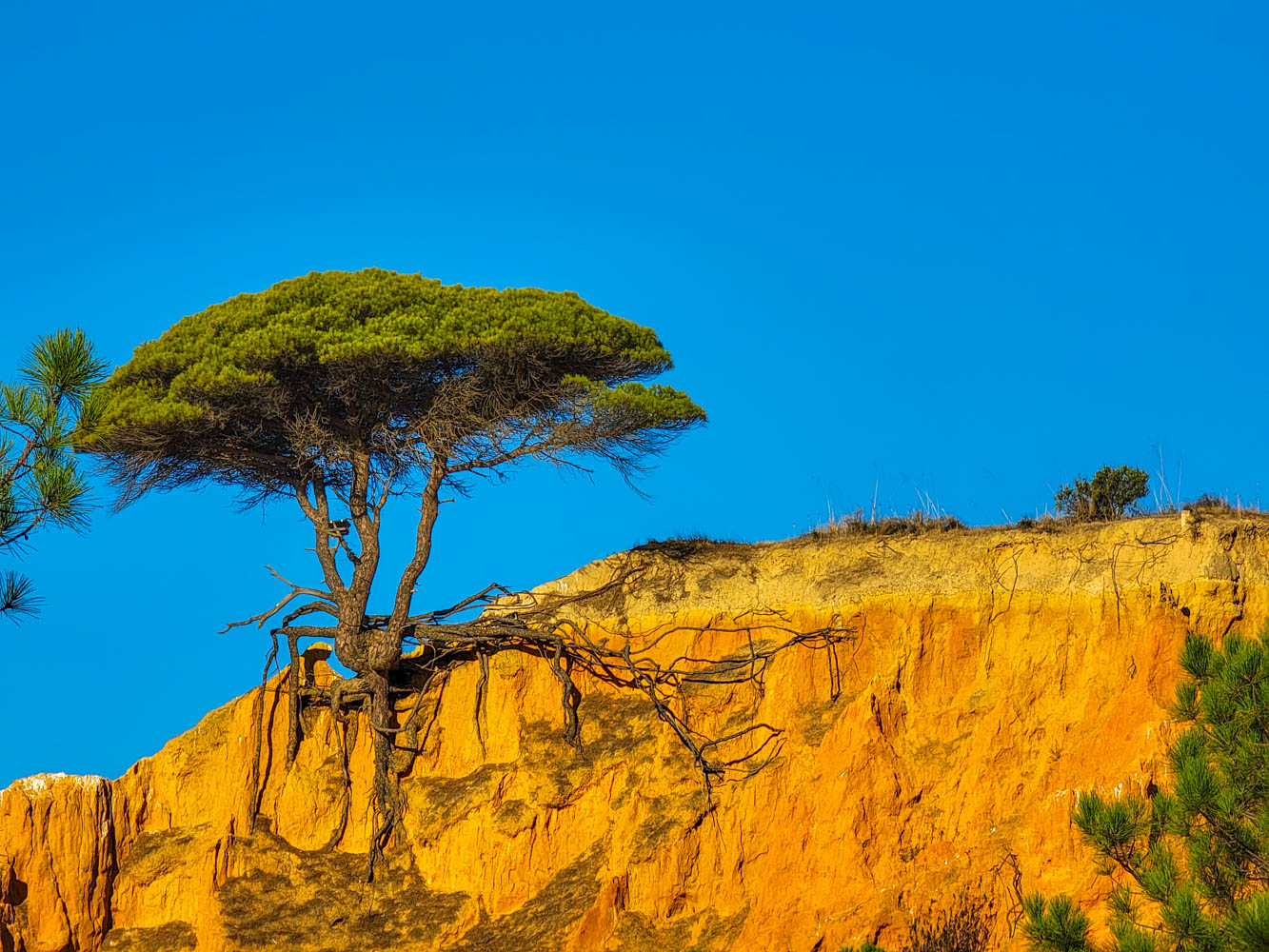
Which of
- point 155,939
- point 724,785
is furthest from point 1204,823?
point 155,939

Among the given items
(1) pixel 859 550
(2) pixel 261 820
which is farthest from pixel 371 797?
(1) pixel 859 550

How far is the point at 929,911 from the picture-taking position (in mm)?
22500

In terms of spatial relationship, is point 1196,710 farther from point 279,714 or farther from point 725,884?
point 279,714

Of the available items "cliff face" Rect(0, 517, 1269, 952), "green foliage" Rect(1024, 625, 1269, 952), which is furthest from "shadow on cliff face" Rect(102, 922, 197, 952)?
"green foliage" Rect(1024, 625, 1269, 952)

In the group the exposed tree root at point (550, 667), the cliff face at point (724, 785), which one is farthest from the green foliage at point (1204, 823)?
the exposed tree root at point (550, 667)

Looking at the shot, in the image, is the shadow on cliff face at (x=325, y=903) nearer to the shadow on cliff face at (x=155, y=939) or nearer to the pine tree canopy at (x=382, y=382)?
the shadow on cliff face at (x=155, y=939)

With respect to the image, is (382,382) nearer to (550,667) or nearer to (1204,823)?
(550,667)

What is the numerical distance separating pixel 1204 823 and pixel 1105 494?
1132cm

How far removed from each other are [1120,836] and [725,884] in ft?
26.0

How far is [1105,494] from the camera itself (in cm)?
2753

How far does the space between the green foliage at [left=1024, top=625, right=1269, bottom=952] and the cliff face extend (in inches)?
212

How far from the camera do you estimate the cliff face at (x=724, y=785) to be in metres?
23.2

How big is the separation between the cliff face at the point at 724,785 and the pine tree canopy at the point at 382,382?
3.28m

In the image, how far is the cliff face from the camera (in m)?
23.2
